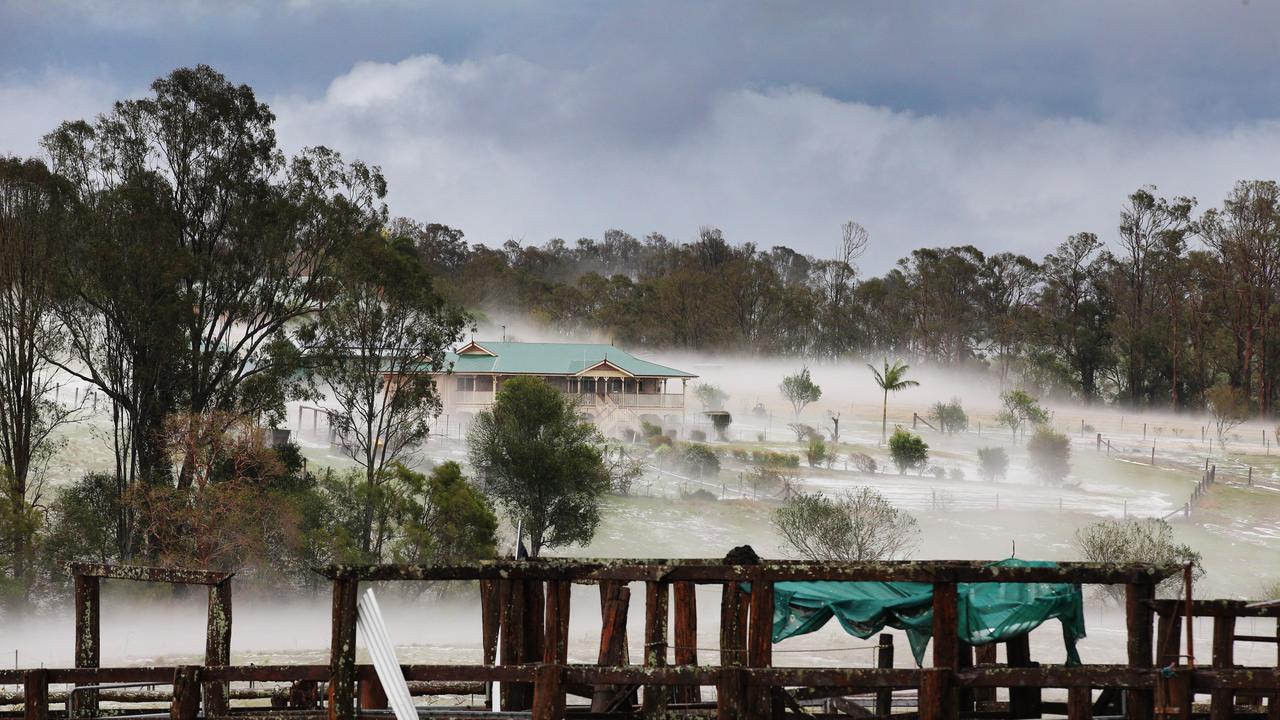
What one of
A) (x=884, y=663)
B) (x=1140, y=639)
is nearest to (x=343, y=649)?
A: (x=1140, y=639)

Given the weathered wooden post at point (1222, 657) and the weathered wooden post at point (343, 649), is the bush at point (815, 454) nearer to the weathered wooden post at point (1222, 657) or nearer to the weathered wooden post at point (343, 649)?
the weathered wooden post at point (1222, 657)

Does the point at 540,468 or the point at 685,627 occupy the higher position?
the point at 685,627

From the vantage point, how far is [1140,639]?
9328 mm

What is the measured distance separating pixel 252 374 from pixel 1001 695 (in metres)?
27.1

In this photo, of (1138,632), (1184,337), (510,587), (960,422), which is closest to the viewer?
(1138,632)

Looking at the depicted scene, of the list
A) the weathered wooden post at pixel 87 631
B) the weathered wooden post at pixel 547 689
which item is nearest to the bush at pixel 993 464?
the weathered wooden post at pixel 87 631

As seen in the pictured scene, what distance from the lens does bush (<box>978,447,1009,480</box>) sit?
60.0 m

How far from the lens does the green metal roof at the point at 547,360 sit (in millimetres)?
64938

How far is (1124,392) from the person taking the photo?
90.4 m

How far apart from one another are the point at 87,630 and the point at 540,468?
32.5 m

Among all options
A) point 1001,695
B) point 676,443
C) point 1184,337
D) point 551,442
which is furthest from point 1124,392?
point 1001,695

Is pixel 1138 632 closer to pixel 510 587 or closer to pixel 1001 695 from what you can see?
pixel 510 587

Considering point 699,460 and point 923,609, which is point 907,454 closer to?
point 699,460

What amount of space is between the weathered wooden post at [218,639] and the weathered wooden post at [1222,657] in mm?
8492
